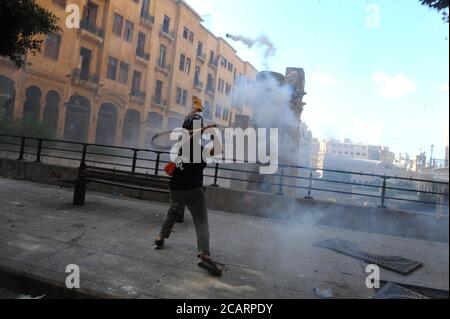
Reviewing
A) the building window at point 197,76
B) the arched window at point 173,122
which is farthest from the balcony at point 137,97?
the building window at point 197,76

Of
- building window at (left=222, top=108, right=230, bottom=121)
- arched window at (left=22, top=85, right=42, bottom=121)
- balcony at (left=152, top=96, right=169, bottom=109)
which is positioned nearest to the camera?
arched window at (left=22, top=85, right=42, bottom=121)

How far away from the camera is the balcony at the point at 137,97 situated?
31.7 m

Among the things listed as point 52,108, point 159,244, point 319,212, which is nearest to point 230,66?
point 52,108

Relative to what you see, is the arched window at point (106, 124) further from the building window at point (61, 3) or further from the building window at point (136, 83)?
the building window at point (61, 3)

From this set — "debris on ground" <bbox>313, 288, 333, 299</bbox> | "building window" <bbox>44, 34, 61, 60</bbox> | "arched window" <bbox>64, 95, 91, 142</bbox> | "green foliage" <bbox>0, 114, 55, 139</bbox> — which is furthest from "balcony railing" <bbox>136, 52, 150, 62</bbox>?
"debris on ground" <bbox>313, 288, 333, 299</bbox>

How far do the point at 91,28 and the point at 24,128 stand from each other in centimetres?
1047

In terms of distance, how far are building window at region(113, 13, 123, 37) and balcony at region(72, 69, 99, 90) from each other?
14.0ft

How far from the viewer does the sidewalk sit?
384 cm

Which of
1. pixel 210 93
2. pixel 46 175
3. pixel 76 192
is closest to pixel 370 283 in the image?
pixel 76 192

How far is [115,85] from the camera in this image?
29750 mm

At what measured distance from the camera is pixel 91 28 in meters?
26.8

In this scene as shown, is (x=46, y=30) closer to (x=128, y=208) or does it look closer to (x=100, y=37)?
(x=128, y=208)

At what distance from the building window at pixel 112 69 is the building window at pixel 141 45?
2.95 metres

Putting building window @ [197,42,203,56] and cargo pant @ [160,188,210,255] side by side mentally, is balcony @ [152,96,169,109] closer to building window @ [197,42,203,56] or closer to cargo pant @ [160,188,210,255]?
building window @ [197,42,203,56]
